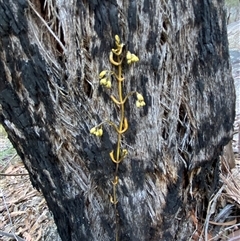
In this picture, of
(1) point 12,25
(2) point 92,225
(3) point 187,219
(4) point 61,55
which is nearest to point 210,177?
(3) point 187,219

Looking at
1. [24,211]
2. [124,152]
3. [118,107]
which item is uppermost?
[118,107]

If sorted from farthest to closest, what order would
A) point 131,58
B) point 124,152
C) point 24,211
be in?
point 24,211, point 124,152, point 131,58

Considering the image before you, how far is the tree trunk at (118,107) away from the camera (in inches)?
36.9

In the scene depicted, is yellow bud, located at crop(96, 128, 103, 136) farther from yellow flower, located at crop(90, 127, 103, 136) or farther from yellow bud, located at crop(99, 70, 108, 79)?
yellow bud, located at crop(99, 70, 108, 79)

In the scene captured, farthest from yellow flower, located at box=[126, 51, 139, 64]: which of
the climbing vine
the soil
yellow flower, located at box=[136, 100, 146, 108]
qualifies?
the soil

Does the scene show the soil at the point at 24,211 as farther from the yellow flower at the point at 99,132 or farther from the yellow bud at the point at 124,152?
the yellow flower at the point at 99,132

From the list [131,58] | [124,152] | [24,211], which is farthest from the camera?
[24,211]

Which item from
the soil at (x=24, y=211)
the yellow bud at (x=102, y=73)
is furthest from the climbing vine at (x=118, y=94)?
the soil at (x=24, y=211)

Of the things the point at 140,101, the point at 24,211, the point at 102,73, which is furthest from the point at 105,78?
the point at 24,211

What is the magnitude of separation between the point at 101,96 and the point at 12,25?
29cm

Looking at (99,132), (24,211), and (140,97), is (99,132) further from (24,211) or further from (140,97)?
(24,211)

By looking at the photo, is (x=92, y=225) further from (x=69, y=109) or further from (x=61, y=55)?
(x=61, y=55)

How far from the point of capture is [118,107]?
3.42 feet

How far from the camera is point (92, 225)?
1.23 meters
